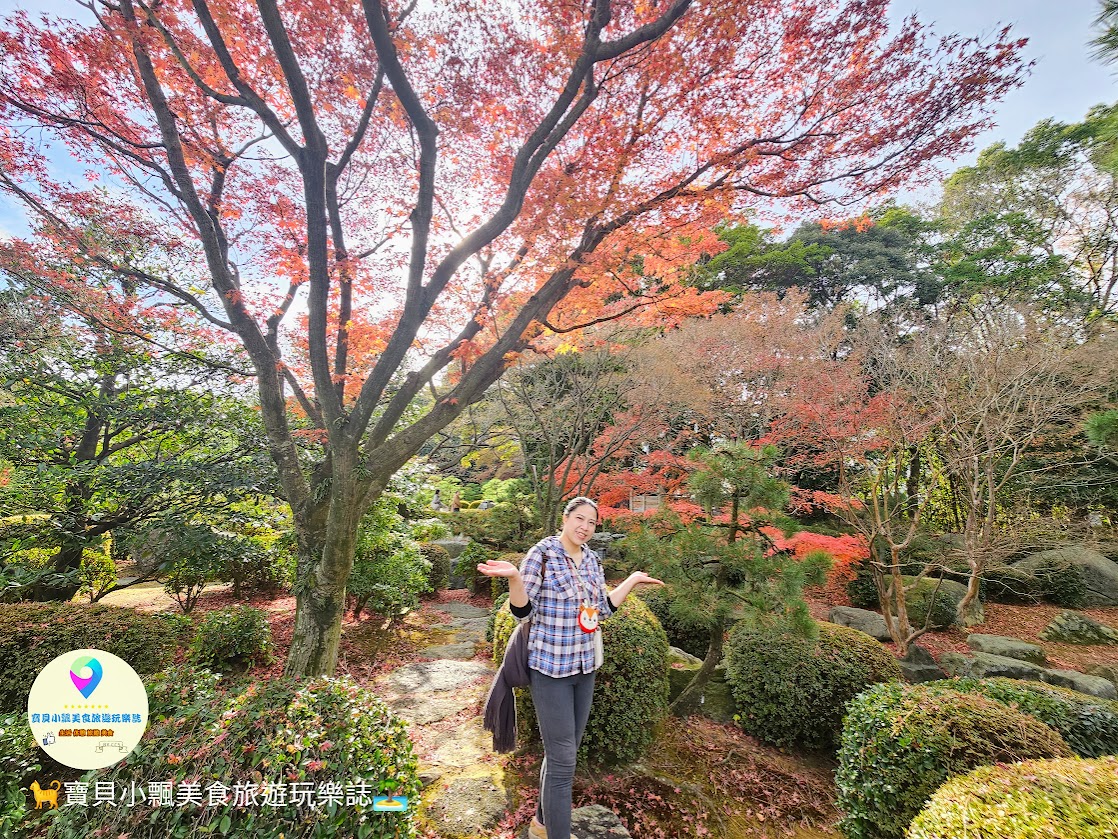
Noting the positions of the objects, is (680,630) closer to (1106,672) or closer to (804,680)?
(804,680)

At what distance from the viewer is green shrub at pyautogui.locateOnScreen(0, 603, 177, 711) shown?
3148 millimetres

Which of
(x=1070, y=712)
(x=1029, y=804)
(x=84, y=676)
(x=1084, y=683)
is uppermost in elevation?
(x=84, y=676)

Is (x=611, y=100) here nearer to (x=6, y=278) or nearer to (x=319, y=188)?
(x=319, y=188)

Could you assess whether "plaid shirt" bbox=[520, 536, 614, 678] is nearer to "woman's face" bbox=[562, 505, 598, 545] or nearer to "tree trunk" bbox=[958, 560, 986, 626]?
"woman's face" bbox=[562, 505, 598, 545]

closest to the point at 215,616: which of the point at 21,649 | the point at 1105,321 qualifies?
the point at 21,649

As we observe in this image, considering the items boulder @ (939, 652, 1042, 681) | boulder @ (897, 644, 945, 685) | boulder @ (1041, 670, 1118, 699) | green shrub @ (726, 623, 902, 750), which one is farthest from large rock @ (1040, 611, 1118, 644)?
green shrub @ (726, 623, 902, 750)

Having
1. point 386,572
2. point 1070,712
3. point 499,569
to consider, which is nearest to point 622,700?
point 499,569

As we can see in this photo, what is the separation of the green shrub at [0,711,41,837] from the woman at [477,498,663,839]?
6.87ft

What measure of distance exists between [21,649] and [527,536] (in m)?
7.14

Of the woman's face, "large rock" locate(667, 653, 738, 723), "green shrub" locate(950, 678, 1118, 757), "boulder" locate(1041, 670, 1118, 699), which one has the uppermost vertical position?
the woman's face

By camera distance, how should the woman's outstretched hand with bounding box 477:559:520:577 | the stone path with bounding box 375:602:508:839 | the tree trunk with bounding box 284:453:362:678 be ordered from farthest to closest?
the tree trunk with bounding box 284:453:362:678 → the stone path with bounding box 375:602:508:839 → the woman's outstretched hand with bounding box 477:559:520:577

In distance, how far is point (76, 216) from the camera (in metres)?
4.84

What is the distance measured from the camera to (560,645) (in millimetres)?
2213

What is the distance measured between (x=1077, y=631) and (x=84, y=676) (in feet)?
39.3
